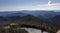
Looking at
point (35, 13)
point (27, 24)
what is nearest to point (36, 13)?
point (35, 13)

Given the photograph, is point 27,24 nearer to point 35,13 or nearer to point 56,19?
point 35,13

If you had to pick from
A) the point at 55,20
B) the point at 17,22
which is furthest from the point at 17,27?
the point at 55,20

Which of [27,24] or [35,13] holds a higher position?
[35,13]

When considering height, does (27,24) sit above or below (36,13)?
below

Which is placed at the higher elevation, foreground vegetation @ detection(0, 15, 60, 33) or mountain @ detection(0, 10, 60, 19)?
mountain @ detection(0, 10, 60, 19)

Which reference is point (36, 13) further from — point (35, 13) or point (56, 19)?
point (56, 19)

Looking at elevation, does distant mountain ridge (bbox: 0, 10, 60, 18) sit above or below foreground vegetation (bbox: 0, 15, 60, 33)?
above

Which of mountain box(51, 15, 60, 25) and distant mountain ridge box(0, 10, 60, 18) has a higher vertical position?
distant mountain ridge box(0, 10, 60, 18)

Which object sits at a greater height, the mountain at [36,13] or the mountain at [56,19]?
the mountain at [36,13]

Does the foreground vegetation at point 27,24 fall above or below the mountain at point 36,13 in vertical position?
below

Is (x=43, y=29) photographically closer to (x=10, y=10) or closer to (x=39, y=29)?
(x=39, y=29)

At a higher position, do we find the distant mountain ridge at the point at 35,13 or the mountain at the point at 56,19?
the distant mountain ridge at the point at 35,13
